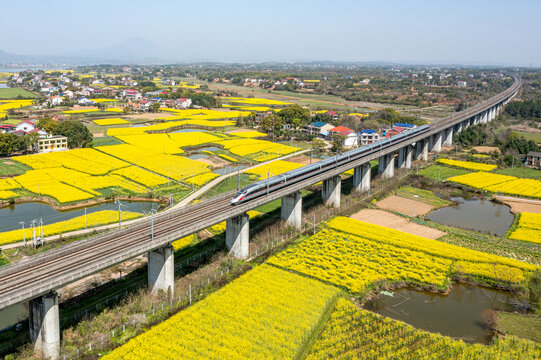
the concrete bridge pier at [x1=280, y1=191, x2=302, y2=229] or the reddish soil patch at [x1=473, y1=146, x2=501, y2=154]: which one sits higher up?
the reddish soil patch at [x1=473, y1=146, x2=501, y2=154]

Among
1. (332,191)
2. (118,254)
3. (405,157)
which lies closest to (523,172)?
(405,157)

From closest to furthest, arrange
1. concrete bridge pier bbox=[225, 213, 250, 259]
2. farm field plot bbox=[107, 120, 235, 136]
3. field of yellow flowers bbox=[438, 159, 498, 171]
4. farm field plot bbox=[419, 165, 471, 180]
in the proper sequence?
concrete bridge pier bbox=[225, 213, 250, 259] → farm field plot bbox=[419, 165, 471, 180] → field of yellow flowers bbox=[438, 159, 498, 171] → farm field plot bbox=[107, 120, 235, 136]

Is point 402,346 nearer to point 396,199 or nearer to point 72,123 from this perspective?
point 396,199

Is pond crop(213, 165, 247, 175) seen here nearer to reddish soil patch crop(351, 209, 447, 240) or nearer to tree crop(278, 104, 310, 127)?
reddish soil patch crop(351, 209, 447, 240)

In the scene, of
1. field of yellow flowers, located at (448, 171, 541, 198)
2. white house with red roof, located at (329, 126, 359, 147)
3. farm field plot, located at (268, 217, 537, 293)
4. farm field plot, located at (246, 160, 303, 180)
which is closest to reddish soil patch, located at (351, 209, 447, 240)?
farm field plot, located at (268, 217, 537, 293)

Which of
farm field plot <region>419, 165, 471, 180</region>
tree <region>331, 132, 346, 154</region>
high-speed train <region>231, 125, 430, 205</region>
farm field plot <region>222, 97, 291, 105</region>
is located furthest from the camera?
farm field plot <region>222, 97, 291, 105</region>

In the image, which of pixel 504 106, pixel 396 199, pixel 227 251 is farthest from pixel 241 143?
pixel 504 106

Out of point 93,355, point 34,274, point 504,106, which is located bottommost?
point 93,355
